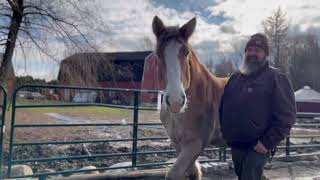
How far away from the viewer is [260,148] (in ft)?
10.5

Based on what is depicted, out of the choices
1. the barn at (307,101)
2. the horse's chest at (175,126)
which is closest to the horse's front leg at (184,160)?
the horse's chest at (175,126)

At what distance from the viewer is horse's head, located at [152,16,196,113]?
11.0 feet

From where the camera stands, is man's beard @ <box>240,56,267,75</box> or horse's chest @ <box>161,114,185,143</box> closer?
man's beard @ <box>240,56,267,75</box>

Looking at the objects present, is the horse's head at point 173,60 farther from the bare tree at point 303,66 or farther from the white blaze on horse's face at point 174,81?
the bare tree at point 303,66

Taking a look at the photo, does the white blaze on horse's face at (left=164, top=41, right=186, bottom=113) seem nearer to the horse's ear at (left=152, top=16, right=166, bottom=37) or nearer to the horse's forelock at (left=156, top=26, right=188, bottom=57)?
the horse's forelock at (left=156, top=26, right=188, bottom=57)

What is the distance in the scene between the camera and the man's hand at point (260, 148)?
3.21 m

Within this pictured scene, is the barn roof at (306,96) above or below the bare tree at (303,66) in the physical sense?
below

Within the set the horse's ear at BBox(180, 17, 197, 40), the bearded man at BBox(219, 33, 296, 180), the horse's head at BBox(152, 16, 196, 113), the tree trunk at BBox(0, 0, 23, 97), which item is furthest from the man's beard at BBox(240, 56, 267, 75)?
the tree trunk at BBox(0, 0, 23, 97)

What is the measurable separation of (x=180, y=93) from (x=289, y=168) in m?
5.32

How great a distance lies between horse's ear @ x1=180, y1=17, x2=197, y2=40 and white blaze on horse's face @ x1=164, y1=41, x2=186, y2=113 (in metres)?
0.20

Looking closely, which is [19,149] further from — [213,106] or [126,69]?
[213,106]

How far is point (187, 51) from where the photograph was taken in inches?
149

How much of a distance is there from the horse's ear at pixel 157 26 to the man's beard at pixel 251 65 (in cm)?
95

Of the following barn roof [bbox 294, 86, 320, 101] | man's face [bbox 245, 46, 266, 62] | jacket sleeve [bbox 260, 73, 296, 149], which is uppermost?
man's face [bbox 245, 46, 266, 62]
